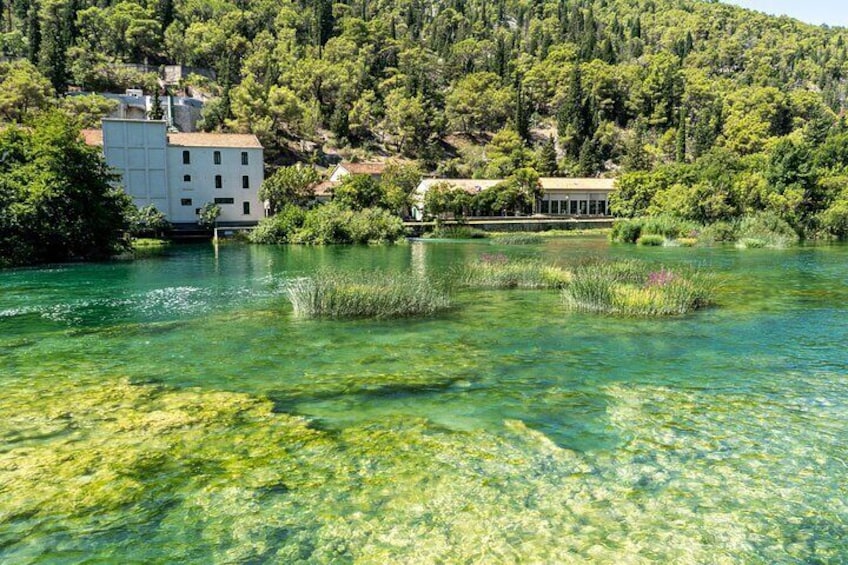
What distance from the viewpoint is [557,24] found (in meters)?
169

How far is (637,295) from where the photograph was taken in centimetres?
1903

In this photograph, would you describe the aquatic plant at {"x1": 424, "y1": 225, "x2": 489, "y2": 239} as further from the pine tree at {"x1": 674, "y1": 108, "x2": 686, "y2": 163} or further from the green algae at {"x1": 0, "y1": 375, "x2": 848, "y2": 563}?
the green algae at {"x1": 0, "y1": 375, "x2": 848, "y2": 563}

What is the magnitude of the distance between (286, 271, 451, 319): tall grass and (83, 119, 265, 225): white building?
4834cm

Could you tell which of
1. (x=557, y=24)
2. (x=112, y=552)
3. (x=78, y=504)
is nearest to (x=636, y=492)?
(x=112, y=552)

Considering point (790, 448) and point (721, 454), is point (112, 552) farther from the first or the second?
point (790, 448)

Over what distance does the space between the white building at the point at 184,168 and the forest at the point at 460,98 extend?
19.8 metres

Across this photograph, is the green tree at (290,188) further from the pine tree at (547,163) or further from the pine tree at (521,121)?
the pine tree at (521,121)

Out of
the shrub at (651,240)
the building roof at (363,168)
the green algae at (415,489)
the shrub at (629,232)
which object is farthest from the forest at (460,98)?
the green algae at (415,489)

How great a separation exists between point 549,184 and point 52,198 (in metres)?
59.7

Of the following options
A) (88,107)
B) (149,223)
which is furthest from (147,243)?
(88,107)

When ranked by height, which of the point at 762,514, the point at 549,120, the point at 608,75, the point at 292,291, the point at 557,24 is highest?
the point at 557,24

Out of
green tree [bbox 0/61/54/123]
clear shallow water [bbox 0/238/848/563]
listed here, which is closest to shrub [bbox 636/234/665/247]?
clear shallow water [bbox 0/238/848/563]

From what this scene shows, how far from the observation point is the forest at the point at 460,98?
67000mm

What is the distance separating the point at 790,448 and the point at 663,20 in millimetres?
212604
